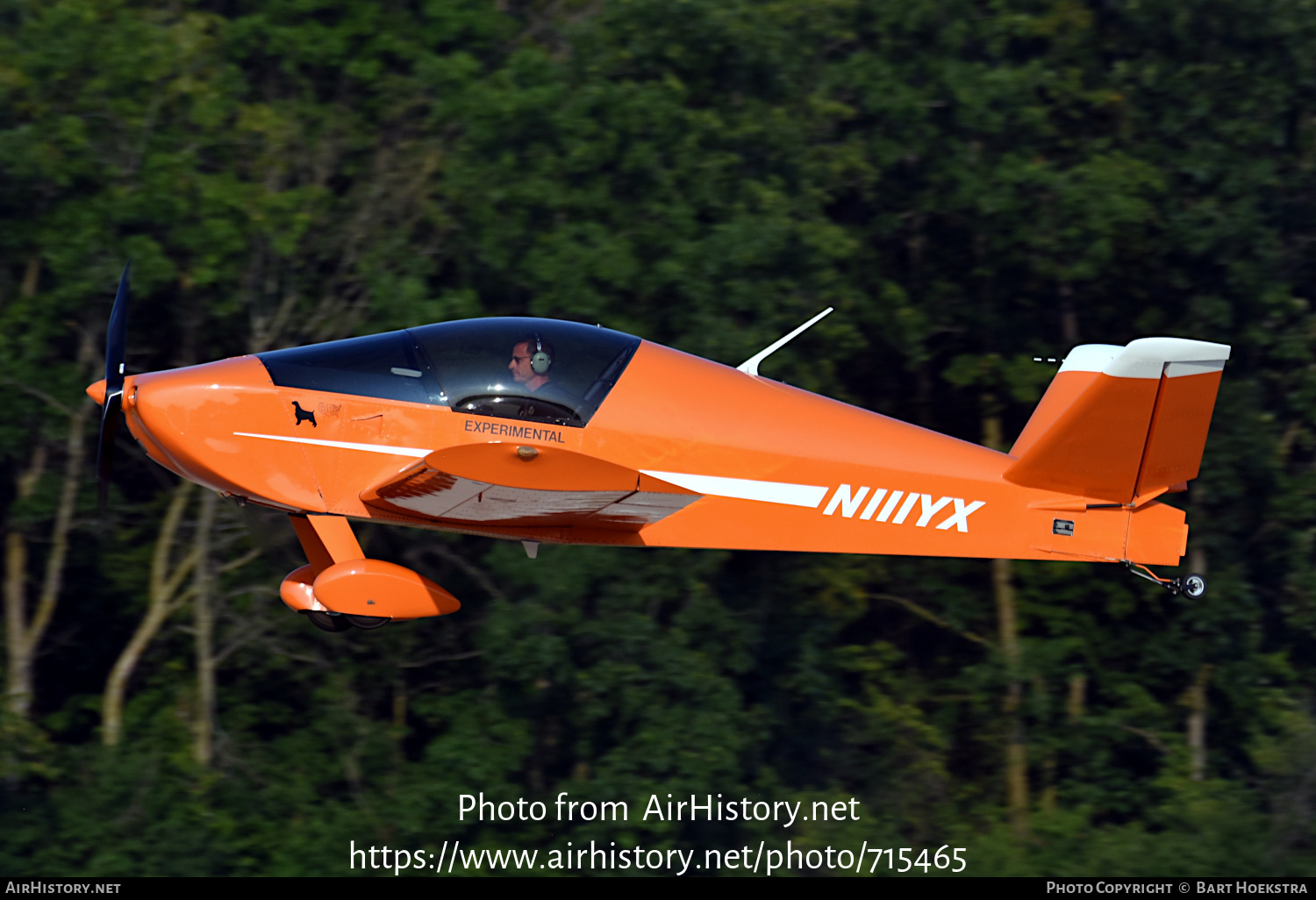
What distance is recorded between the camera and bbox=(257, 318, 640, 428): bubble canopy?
712 cm

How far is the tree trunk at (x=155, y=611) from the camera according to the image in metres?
11.7

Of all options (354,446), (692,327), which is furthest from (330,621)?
(692,327)

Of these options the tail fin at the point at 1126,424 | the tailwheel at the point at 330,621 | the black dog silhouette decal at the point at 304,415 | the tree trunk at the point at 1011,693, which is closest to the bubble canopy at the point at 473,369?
the black dog silhouette decal at the point at 304,415

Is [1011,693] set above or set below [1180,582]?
below

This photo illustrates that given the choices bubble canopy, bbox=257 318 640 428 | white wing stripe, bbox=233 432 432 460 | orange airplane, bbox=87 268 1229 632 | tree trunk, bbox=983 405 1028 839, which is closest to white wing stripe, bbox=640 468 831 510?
orange airplane, bbox=87 268 1229 632

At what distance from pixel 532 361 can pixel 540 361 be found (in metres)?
0.04

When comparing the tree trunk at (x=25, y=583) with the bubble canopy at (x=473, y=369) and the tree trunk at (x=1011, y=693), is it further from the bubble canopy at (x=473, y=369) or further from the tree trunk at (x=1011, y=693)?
the tree trunk at (x=1011, y=693)

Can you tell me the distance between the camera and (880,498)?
24.8 feet

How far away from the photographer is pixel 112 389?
284 inches

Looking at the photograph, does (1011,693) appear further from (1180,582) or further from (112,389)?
(112,389)

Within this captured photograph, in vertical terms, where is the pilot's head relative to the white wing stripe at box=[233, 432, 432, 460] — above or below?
above

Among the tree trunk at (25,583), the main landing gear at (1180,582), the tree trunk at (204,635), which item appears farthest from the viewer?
the tree trunk at (25,583)

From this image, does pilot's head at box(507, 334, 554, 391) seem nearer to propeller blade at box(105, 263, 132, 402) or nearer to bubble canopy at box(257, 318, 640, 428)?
A: bubble canopy at box(257, 318, 640, 428)

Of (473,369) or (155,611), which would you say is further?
(155,611)
